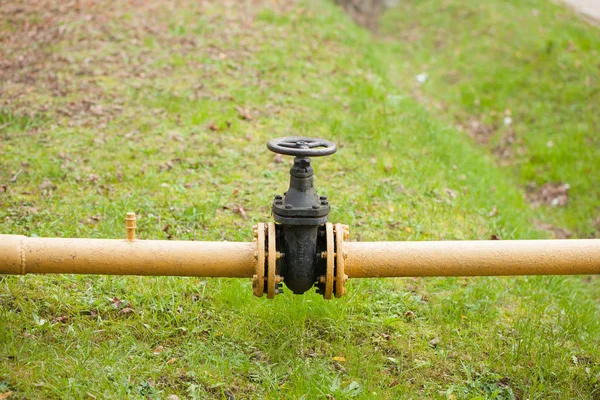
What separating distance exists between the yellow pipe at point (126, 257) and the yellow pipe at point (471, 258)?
23.8 inches

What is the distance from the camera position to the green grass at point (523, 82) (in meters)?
8.02

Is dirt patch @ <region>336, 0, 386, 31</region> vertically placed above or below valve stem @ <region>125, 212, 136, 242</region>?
above

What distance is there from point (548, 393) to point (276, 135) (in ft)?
13.4

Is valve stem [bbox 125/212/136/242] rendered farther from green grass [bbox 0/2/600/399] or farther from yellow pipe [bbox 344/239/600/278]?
yellow pipe [bbox 344/239/600/278]

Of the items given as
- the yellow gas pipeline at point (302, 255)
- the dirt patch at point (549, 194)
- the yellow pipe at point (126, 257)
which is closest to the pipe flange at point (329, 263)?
the yellow gas pipeline at point (302, 255)

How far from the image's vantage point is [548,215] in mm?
7340

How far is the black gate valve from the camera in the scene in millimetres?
3299

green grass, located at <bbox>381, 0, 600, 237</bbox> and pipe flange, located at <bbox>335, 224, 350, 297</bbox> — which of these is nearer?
pipe flange, located at <bbox>335, 224, 350, 297</bbox>

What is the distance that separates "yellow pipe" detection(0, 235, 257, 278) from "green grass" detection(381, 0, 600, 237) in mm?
4980

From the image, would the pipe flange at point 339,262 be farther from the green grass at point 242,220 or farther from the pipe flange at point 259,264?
the green grass at point 242,220

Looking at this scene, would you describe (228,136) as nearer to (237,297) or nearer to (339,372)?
(237,297)

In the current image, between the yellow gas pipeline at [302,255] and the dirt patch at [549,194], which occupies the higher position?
the yellow gas pipeline at [302,255]

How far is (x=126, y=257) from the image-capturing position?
324 cm

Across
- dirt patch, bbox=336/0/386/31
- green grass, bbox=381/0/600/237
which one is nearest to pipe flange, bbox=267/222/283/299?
green grass, bbox=381/0/600/237
